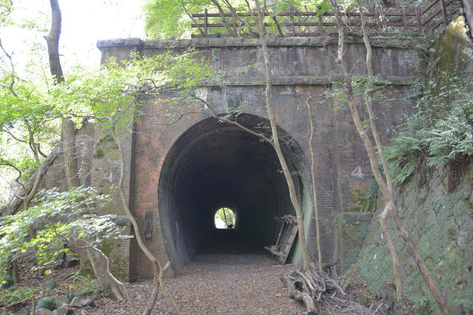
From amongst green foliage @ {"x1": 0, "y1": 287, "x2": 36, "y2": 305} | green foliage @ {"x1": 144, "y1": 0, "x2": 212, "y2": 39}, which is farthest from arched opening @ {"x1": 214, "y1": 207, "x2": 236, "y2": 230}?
green foliage @ {"x1": 0, "y1": 287, "x2": 36, "y2": 305}

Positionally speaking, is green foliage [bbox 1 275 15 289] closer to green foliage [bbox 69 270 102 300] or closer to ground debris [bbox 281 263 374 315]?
green foliage [bbox 69 270 102 300]

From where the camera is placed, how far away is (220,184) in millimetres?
20266

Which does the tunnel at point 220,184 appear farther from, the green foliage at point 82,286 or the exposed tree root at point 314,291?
the exposed tree root at point 314,291

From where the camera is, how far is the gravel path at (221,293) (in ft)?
21.2

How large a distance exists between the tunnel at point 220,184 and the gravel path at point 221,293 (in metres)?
1.05

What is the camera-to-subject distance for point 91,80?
6.83m

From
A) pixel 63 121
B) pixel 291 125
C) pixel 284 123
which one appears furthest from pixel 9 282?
pixel 291 125

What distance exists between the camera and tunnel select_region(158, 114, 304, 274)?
33.2 feet

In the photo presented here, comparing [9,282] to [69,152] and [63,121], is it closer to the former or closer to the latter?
[69,152]

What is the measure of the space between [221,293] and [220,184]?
12.8 metres

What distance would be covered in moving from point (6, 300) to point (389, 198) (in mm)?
6677

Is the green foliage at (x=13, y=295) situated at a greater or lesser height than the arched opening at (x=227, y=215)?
greater

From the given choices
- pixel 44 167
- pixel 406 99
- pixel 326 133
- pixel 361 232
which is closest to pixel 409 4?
pixel 406 99

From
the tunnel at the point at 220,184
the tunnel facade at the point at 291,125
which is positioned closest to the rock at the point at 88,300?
the tunnel facade at the point at 291,125
